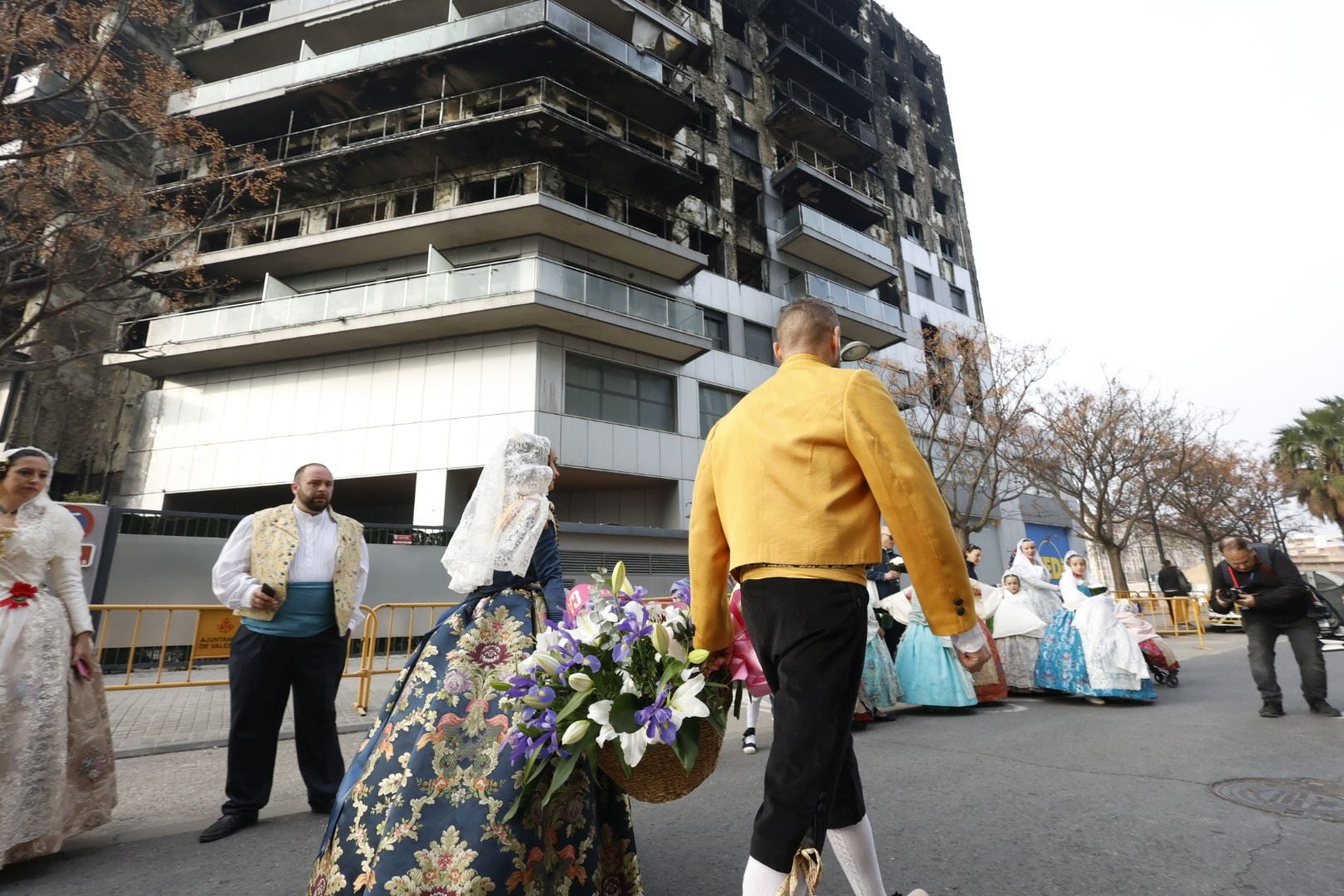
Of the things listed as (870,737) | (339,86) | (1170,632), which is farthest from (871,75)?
(870,737)

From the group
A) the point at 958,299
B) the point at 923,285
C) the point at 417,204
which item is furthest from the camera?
the point at 958,299

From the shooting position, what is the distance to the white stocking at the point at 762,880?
171cm

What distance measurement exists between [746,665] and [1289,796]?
12.1 ft

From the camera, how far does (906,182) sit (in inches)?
1280

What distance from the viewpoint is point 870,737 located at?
576cm

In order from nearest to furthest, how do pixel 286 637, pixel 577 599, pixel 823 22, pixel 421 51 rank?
pixel 577 599
pixel 286 637
pixel 421 51
pixel 823 22

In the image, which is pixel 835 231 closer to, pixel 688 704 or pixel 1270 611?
Result: pixel 1270 611

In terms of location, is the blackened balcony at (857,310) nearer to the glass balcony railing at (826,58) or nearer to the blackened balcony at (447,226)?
the blackened balcony at (447,226)

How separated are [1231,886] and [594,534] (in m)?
15.3

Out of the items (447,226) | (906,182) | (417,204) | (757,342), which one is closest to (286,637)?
(447,226)

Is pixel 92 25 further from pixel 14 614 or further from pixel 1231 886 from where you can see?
pixel 1231 886

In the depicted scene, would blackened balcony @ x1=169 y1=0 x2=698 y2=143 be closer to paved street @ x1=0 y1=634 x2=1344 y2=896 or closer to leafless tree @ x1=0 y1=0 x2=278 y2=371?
leafless tree @ x1=0 y1=0 x2=278 y2=371

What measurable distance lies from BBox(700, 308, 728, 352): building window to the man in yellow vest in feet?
63.5

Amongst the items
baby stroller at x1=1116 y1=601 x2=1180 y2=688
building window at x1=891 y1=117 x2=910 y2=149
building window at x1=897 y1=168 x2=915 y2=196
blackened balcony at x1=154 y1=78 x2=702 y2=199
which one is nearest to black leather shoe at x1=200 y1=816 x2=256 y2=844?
baby stroller at x1=1116 y1=601 x2=1180 y2=688
